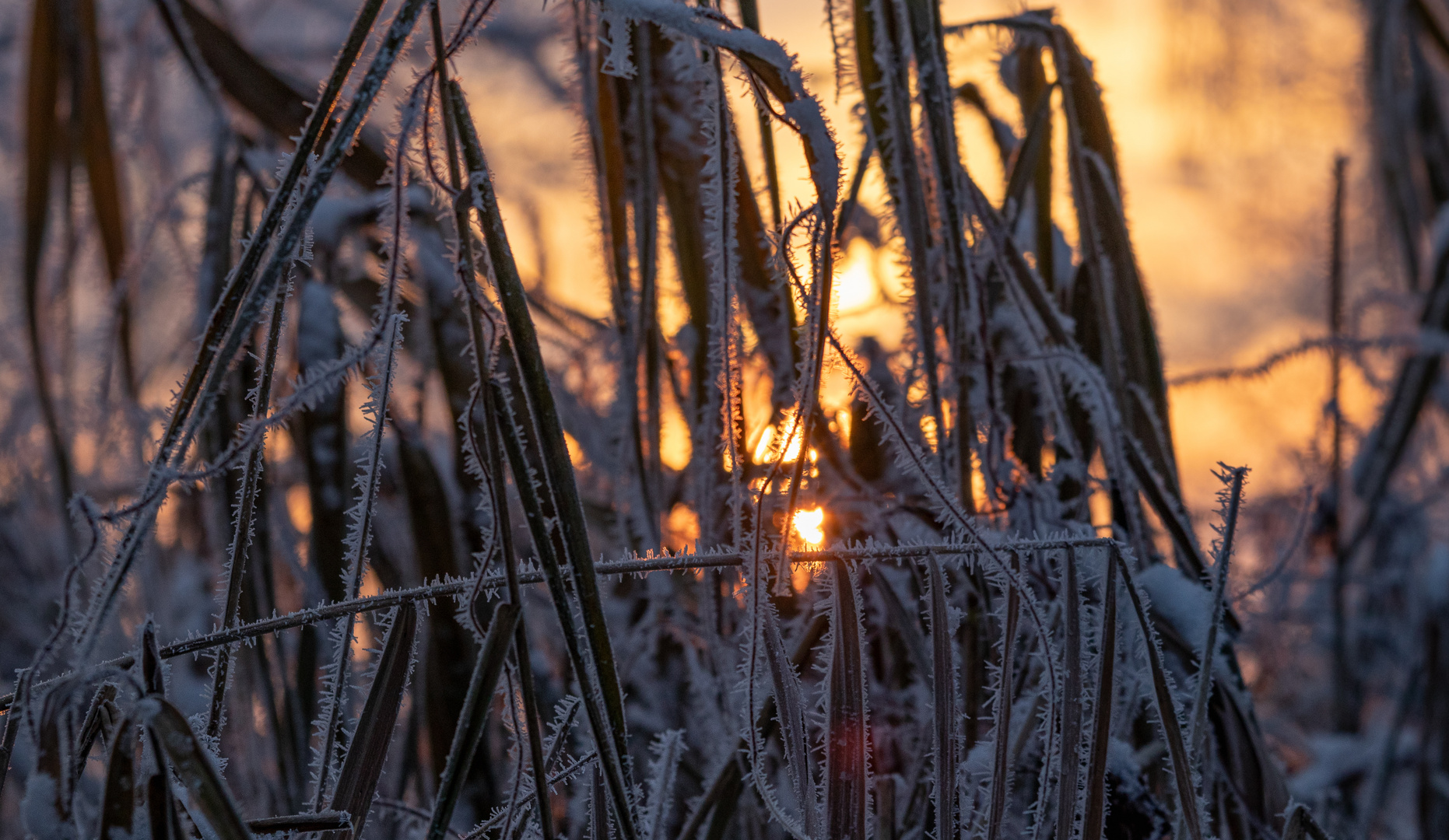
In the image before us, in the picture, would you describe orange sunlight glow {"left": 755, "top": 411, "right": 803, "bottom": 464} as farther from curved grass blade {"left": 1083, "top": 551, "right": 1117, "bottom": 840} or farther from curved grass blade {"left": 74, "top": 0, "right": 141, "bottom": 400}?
curved grass blade {"left": 74, "top": 0, "right": 141, "bottom": 400}

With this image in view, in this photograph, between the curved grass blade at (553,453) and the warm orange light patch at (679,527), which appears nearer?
the curved grass blade at (553,453)

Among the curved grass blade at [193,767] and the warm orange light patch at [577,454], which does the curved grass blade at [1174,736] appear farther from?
the warm orange light patch at [577,454]

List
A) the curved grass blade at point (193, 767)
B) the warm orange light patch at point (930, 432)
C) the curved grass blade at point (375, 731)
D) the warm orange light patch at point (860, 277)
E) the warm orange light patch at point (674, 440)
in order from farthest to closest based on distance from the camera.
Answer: the warm orange light patch at point (860, 277), the warm orange light patch at point (674, 440), the warm orange light patch at point (930, 432), the curved grass blade at point (375, 731), the curved grass blade at point (193, 767)

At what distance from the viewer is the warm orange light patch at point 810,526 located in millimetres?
547

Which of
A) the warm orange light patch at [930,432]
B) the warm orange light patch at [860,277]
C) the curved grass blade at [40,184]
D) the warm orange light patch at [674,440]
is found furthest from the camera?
the warm orange light patch at [860,277]

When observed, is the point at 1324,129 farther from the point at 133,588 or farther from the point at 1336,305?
the point at 133,588

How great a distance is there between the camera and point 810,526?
57 cm

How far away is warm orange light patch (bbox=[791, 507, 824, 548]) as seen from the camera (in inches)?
21.5

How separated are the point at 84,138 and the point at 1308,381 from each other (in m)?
2.10

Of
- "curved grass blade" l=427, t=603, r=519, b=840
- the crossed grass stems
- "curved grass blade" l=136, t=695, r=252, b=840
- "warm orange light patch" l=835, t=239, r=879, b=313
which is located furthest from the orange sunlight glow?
"warm orange light patch" l=835, t=239, r=879, b=313

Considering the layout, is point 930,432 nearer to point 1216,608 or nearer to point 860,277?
point 1216,608

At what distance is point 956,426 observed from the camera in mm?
623

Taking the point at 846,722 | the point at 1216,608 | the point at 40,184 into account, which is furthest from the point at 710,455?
the point at 40,184

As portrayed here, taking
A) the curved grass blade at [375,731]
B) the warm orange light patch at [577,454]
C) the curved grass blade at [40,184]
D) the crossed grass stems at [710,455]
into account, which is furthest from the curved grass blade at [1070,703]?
the curved grass blade at [40,184]
